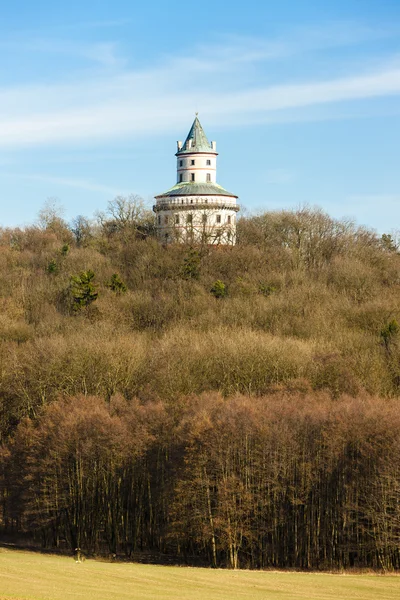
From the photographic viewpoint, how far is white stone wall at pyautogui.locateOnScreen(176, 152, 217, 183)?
116 metres

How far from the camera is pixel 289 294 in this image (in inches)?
3821

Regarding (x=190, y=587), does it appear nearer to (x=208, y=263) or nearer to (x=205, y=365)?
(x=205, y=365)

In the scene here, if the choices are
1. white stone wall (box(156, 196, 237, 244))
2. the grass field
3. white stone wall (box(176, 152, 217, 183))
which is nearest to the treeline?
the grass field

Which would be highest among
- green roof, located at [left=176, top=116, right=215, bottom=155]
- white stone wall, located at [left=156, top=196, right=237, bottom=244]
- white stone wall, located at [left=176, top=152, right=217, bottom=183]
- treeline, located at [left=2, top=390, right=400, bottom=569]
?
green roof, located at [left=176, top=116, right=215, bottom=155]

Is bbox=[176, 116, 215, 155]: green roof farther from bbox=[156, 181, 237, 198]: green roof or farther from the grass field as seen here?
the grass field

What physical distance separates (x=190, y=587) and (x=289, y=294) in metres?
55.7

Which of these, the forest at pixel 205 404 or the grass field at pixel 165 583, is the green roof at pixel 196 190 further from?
the grass field at pixel 165 583

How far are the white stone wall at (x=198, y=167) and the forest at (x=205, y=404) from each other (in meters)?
8.72

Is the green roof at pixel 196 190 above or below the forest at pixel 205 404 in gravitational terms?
above

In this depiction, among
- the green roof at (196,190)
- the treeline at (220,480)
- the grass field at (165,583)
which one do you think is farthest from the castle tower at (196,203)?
the grass field at (165,583)

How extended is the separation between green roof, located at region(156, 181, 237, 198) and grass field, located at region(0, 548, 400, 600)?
6554 cm

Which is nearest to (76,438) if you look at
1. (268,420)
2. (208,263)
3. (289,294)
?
(268,420)

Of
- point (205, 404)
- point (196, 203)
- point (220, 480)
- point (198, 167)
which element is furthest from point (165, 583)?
point (198, 167)

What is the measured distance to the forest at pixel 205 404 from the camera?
186 feet
